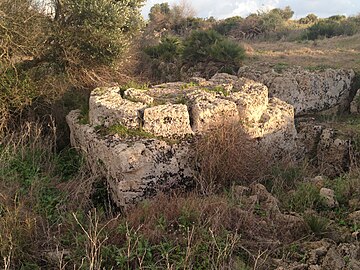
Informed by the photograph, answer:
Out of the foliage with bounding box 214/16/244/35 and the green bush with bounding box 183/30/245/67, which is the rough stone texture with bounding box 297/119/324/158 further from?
the foliage with bounding box 214/16/244/35

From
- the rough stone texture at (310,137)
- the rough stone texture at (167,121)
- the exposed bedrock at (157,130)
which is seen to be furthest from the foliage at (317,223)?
the rough stone texture at (310,137)

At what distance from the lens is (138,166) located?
6.34 m

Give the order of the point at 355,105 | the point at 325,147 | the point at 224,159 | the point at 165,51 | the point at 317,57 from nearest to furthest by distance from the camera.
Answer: the point at 224,159, the point at 325,147, the point at 355,105, the point at 317,57, the point at 165,51

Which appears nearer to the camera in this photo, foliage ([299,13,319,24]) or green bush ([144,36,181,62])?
green bush ([144,36,181,62])

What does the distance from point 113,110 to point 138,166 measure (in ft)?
3.83

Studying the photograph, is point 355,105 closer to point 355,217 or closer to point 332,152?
point 332,152

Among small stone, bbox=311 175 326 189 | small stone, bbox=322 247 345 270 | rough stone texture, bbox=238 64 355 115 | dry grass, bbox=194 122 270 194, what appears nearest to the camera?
small stone, bbox=322 247 345 270

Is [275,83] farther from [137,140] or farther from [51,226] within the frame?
[51,226]

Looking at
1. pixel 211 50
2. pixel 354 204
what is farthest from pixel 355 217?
pixel 211 50

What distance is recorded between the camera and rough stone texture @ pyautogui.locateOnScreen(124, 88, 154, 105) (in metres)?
7.42

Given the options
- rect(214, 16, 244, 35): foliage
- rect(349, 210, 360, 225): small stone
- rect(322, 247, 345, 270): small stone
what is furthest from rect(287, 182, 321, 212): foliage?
rect(214, 16, 244, 35): foliage

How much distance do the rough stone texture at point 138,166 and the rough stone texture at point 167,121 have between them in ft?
0.71

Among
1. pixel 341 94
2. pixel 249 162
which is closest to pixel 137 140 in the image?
pixel 249 162

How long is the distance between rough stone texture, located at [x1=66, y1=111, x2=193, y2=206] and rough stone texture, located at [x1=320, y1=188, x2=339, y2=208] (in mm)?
2150
